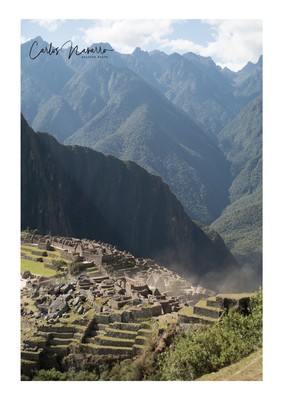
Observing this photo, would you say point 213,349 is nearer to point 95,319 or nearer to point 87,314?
Answer: point 95,319

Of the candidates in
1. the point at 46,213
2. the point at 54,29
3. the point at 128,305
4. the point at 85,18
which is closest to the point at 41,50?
the point at 54,29

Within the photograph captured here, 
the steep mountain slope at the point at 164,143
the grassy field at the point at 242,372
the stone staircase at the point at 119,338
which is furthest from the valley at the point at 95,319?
the steep mountain slope at the point at 164,143

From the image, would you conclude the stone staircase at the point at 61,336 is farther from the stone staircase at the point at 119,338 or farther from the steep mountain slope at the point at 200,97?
the steep mountain slope at the point at 200,97

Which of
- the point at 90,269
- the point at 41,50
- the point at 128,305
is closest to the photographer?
the point at 41,50

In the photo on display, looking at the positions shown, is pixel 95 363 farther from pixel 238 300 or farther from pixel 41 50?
pixel 41 50

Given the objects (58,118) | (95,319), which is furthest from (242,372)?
(58,118)

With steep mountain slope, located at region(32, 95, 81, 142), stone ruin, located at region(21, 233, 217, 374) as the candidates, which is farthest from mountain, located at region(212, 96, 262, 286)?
stone ruin, located at region(21, 233, 217, 374)
